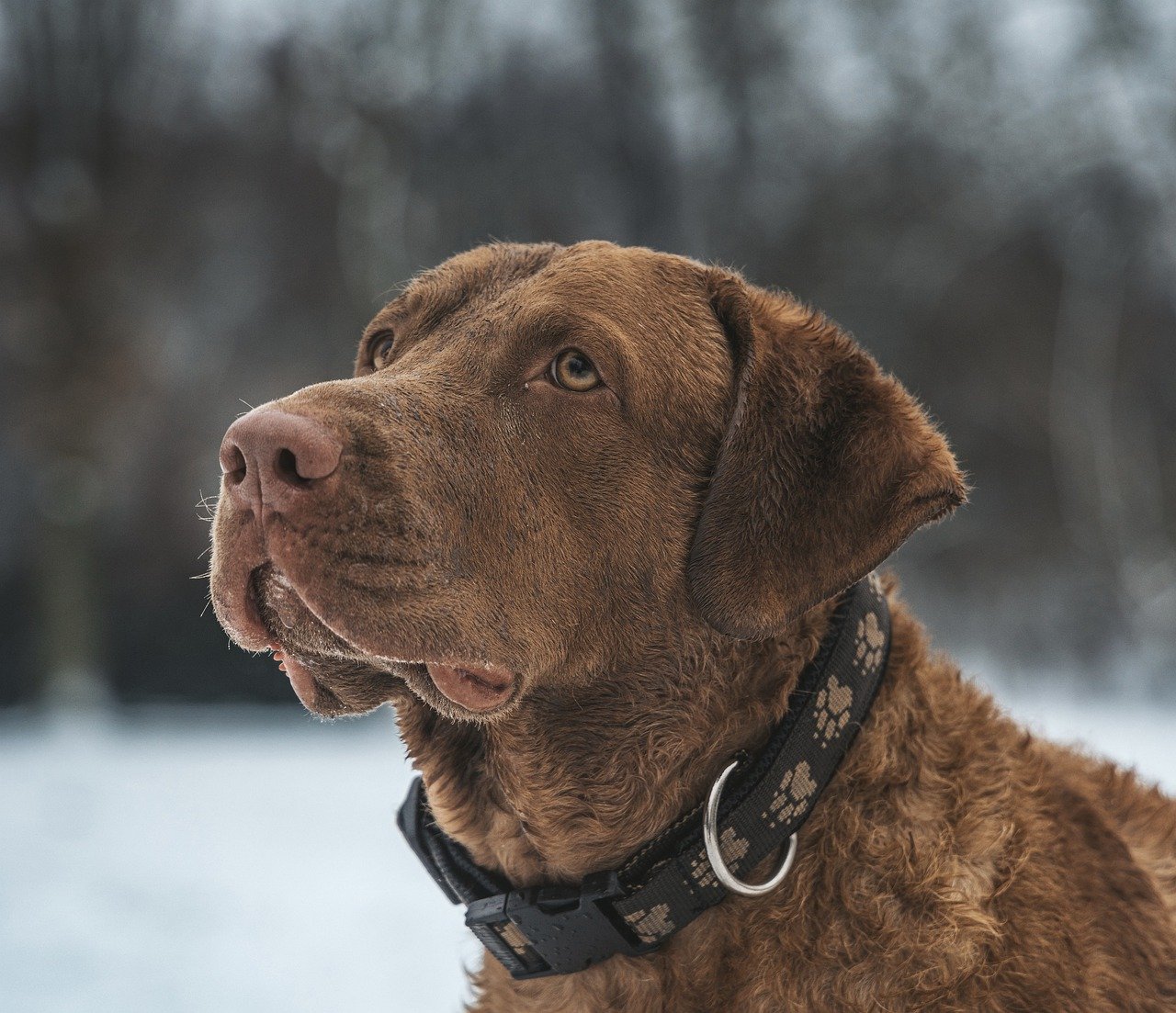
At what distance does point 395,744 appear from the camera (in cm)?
873

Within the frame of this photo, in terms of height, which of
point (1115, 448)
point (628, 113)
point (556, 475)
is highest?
point (628, 113)

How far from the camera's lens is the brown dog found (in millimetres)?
1951

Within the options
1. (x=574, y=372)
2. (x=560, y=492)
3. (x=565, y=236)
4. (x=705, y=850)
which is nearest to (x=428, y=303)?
(x=574, y=372)

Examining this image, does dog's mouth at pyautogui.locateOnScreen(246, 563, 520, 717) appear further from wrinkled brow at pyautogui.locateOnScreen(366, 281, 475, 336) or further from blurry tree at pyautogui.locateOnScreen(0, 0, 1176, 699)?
blurry tree at pyautogui.locateOnScreen(0, 0, 1176, 699)

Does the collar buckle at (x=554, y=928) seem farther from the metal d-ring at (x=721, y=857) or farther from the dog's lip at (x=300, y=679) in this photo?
the dog's lip at (x=300, y=679)

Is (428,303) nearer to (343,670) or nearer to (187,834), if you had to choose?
(343,670)

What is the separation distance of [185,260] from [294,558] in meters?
8.23

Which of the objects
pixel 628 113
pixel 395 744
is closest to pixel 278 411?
pixel 395 744

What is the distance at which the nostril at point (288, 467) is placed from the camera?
1.85 meters

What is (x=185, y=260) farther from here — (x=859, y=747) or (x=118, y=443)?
(x=859, y=747)

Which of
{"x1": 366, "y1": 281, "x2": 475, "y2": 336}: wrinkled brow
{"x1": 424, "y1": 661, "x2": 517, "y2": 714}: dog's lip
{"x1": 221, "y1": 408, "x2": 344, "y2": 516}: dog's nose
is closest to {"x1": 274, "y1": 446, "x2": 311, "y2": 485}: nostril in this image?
{"x1": 221, "y1": 408, "x2": 344, "y2": 516}: dog's nose

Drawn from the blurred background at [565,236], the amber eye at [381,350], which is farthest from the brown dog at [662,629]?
the blurred background at [565,236]

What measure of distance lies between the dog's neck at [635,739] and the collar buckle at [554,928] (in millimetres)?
94

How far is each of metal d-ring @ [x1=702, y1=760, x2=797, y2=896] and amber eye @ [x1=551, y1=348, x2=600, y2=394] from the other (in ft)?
2.50
